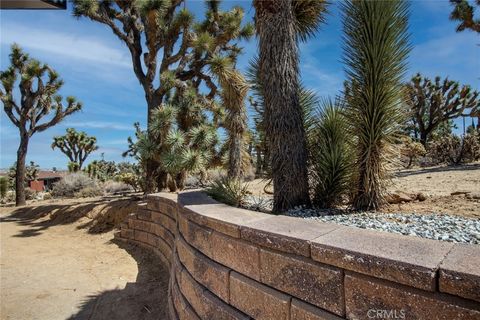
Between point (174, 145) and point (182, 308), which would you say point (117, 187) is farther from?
point (182, 308)

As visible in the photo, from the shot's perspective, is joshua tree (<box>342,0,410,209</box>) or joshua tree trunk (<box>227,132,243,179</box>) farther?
joshua tree trunk (<box>227,132,243,179</box>)

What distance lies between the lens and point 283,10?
421 centimetres

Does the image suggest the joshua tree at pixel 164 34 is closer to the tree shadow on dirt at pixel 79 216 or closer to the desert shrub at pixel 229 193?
the tree shadow on dirt at pixel 79 216

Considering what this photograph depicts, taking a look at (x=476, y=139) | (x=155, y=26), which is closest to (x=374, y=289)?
(x=155, y=26)

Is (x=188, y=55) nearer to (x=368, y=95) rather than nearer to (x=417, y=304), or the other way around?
(x=368, y=95)

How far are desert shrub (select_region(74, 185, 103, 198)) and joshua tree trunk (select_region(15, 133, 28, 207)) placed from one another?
252cm

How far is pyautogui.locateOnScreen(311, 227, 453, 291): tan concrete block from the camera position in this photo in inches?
57.3

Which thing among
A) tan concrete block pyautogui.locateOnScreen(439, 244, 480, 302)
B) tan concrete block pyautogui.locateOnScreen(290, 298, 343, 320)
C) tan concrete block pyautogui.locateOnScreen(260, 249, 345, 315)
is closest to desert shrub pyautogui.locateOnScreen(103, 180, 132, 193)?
tan concrete block pyautogui.locateOnScreen(260, 249, 345, 315)

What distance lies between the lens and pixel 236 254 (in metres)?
2.47

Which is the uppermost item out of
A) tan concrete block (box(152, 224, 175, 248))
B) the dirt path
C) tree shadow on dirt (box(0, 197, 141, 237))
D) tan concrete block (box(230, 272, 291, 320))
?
tan concrete block (box(230, 272, 291, 320))

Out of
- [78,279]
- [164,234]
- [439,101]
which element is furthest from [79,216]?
[439,101]

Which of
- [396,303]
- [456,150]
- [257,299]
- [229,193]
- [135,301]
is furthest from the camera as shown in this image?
[456,150]

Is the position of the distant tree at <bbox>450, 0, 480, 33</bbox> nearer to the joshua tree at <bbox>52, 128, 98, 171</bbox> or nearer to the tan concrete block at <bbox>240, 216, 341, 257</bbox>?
the tan concrete block at <bbox>240, 216, 341, 257</bbox>

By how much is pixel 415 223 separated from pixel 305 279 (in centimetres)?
151
